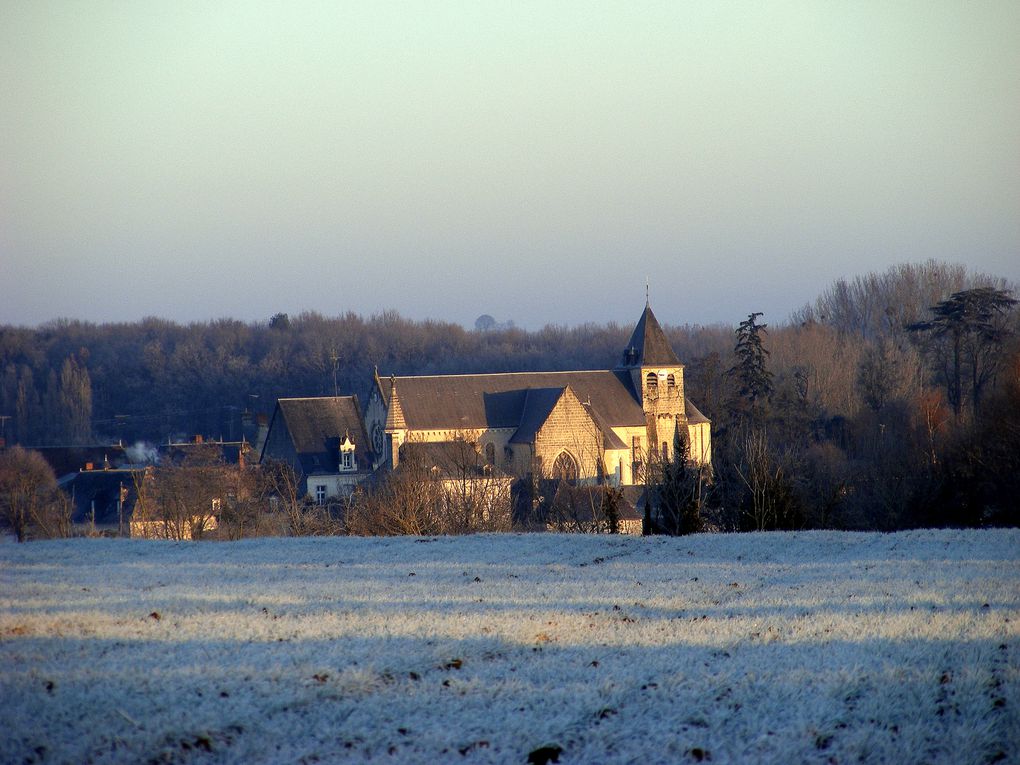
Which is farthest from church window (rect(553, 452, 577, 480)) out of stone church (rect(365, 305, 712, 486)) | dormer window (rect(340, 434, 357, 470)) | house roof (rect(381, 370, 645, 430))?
dormer window (rect(340, 434, 357, 470))

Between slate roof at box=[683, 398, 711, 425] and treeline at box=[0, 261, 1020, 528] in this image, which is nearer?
treeline at box=[0, 261, 1020, 528]

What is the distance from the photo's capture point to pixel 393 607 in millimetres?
9930

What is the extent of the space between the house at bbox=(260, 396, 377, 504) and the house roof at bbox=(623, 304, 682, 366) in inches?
633

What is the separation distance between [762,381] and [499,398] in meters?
16.0

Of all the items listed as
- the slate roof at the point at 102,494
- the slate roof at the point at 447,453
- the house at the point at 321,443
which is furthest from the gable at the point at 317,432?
the slate roof at the point at 102,494

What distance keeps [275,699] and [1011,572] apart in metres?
8.92

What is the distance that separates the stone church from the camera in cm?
5438

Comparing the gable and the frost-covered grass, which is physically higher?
the gable

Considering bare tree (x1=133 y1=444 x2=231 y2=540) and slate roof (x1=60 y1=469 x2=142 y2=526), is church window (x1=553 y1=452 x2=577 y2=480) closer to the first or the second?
bare tree (x1=133 y1=444 x2=231 y2=540)

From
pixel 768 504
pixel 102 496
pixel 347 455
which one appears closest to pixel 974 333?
pixel 347 455

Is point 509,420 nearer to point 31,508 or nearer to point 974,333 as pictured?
point 974,333

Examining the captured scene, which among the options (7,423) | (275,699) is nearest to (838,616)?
(275,699)

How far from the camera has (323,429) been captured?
60656 mm

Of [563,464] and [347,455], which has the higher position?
[347,455]
